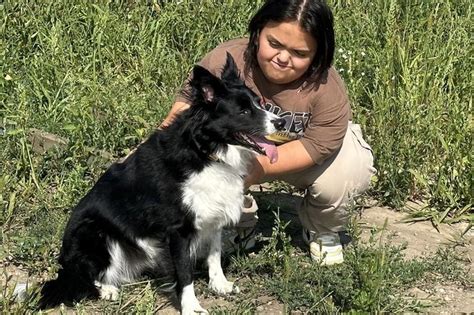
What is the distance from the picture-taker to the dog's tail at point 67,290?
3146 mm

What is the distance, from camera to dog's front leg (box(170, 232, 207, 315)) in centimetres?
316

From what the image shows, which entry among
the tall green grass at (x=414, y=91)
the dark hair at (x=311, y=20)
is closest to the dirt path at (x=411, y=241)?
the tall green grass at (x=414, y=91)

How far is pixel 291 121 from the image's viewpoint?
349cm

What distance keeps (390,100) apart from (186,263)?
2.23 m

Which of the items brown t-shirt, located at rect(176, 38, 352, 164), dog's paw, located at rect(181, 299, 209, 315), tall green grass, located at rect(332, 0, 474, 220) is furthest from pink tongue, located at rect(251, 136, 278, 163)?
tall green grass, located at rect(332, 0, 474, 220)

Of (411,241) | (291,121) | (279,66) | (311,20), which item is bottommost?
(411,241)

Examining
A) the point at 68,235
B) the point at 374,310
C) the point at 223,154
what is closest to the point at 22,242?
the point at 68,235

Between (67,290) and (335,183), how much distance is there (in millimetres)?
1440

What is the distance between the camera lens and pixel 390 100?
15.6 ft

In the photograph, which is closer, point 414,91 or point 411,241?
point 411,241

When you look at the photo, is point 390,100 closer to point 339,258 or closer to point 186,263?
point 339,258

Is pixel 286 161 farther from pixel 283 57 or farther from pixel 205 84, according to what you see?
pixel 205 84

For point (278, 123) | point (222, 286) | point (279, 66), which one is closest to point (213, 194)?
point (278, 123)

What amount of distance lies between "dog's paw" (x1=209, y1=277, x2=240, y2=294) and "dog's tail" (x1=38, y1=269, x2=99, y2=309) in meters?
0.57
